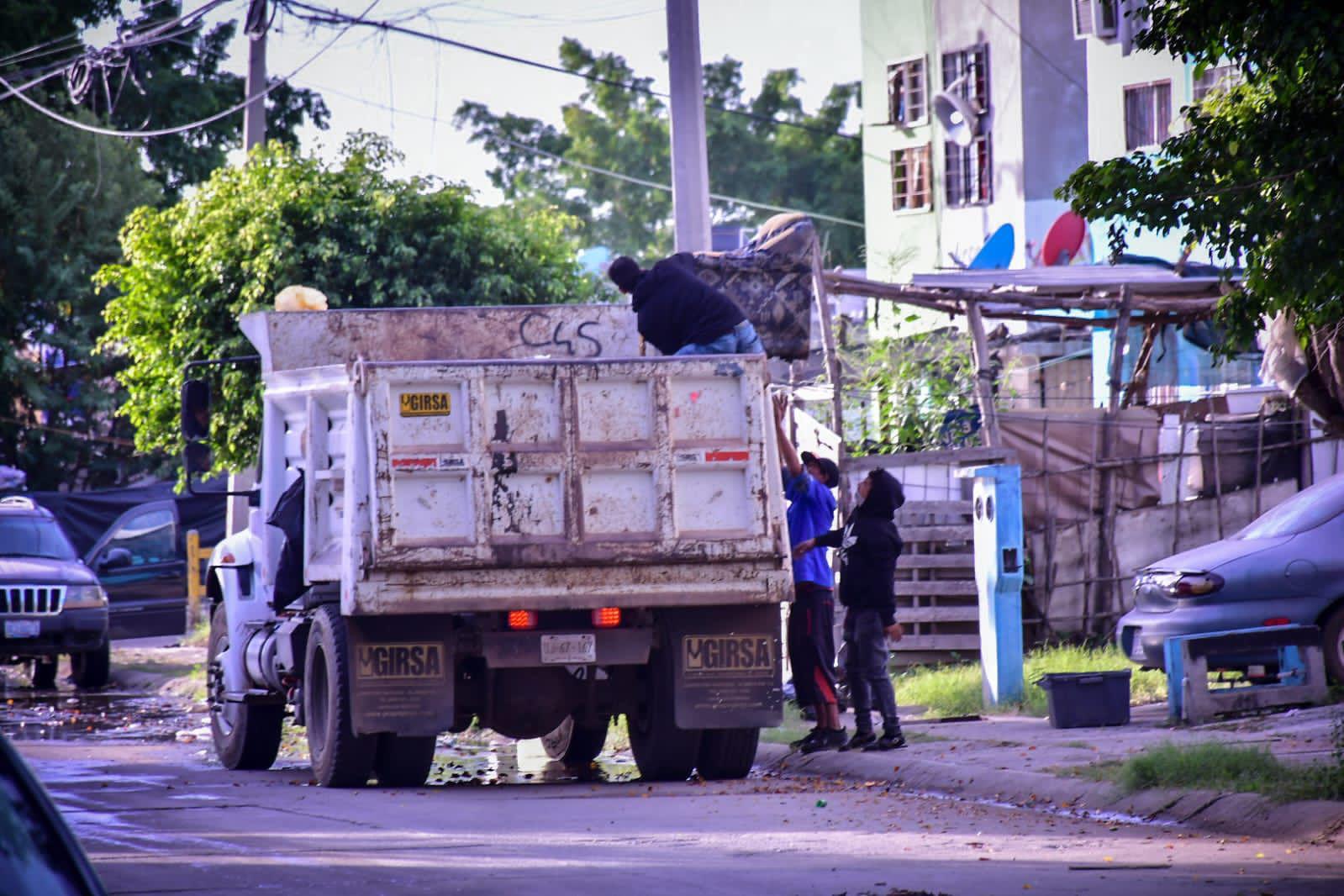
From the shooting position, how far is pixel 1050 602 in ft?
54.1

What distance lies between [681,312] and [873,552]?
2016 millimetres

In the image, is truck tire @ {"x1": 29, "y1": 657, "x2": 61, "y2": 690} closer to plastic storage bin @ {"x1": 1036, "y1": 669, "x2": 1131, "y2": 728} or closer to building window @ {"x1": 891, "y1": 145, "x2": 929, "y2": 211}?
plastic storage bin @ {"x1": 1036, "y1": 669, "x2": 1131, "y2": 728}

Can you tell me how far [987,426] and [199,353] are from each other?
885 cm

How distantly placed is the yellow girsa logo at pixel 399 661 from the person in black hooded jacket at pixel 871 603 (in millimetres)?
2981

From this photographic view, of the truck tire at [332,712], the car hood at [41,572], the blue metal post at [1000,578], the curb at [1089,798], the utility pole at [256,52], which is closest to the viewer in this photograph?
the curb at [1089,798]

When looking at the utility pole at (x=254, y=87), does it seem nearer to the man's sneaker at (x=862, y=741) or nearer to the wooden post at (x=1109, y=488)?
the wooden post at (x=1109, y=488)

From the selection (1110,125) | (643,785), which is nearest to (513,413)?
(643,785)

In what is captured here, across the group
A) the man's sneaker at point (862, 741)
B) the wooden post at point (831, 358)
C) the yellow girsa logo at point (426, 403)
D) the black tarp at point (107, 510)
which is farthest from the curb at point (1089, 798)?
the black tarp at point (107, 510)

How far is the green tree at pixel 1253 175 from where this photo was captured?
7.78m

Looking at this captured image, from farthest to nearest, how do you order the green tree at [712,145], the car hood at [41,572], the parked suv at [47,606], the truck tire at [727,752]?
the green tree at [712,145] < the car hood at [41,572] < the parked suv at [47,606] < the truck tire at [727,752]

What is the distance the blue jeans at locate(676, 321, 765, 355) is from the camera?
471 inches

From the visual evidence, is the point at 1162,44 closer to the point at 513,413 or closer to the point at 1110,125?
the point at 513,413

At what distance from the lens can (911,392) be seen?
59.1 feet

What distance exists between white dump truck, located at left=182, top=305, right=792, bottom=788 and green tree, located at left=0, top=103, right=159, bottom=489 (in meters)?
25.6
